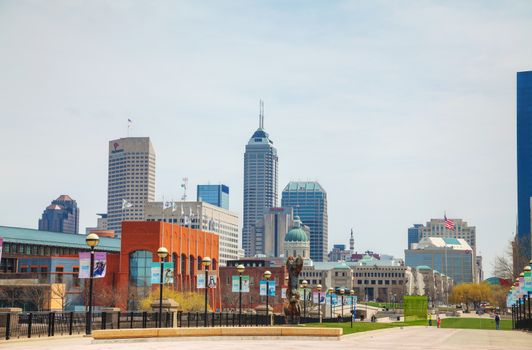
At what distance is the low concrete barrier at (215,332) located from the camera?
1657 inches

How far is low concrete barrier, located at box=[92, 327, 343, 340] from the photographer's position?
4209 cm

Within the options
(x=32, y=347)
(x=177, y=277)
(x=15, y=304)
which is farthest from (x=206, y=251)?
(x=32, y=347)

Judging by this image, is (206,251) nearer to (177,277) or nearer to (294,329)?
(177,277)

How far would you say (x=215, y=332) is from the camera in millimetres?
47156

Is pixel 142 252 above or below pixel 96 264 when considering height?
above

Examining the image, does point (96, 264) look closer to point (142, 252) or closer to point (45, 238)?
point (142, 252)

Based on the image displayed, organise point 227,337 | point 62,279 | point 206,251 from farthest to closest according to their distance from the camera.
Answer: point 206,251, point 62,279, point 227,337

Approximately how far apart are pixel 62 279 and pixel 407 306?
56.3m

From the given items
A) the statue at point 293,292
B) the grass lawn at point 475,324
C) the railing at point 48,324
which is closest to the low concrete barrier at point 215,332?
the railing at point 48,324

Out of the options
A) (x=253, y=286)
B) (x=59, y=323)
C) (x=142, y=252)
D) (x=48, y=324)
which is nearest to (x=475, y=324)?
(x=142, y=252)

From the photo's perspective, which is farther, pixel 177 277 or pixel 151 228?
pixel 177 277

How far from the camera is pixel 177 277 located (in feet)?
453

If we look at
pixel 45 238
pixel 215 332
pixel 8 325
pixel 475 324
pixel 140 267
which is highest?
pixel 45 238

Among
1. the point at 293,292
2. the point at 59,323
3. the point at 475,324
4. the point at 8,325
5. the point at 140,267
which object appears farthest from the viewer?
the point at 140,267
